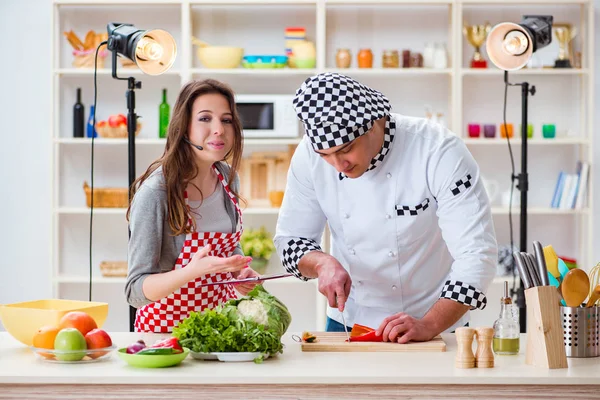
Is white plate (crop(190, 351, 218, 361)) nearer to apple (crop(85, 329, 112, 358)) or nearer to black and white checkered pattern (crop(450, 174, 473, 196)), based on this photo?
apple (crop(85, 329, 112, 358))

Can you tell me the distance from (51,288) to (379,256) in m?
3.35

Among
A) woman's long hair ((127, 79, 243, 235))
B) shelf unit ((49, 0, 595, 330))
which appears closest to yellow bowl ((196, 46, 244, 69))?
shelf unit ((49, 0, 595, 330))

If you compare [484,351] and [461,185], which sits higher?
[461,185]

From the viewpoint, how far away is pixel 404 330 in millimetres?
2033

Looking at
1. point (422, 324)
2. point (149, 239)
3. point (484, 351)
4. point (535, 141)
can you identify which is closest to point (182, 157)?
point (149, 239)

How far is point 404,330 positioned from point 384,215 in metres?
0.41

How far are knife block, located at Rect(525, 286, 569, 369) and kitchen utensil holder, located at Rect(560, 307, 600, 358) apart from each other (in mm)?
117

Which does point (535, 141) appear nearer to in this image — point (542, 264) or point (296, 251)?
point (296, 251)

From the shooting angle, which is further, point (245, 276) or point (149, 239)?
point (245, 276)

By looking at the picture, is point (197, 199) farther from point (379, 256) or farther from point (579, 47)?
point (579, 47)

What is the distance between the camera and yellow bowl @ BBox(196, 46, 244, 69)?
4926mm

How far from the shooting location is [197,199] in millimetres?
2553

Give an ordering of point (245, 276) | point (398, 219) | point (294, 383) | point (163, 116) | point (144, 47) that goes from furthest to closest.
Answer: point (163, 116), point (144, 47), point (245, 276), point (398, 219), point (294, 383)

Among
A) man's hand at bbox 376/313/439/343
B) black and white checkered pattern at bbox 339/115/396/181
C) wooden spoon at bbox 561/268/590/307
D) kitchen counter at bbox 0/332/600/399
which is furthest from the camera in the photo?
black and white checkered pattern at bbox 339/115/396/181
